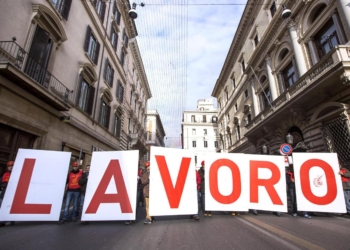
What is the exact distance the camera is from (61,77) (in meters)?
10.2

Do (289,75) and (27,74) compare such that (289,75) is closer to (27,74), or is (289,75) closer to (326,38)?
(326,38)

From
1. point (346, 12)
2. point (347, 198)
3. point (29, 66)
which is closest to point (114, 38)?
point (29, 66)

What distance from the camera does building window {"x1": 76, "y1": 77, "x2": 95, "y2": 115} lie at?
40.7ft

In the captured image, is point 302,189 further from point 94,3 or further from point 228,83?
point 228,83

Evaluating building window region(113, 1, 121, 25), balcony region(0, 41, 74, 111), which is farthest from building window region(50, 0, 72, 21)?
building window region(113, 1, 121, 25)

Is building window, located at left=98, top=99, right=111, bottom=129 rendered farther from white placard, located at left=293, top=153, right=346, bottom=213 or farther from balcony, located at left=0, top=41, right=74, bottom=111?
white placard, located at left=293, top=153, right=346, bottom=213

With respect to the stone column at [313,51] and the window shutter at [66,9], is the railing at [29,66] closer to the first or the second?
the window shutter at [66,9]

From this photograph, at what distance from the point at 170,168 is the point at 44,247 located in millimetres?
3268

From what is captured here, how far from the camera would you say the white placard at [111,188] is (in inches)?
198

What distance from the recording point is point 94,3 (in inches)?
570

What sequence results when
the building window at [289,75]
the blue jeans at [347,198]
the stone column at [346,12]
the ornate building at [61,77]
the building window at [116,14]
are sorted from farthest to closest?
the building window at [116,14], the building window at [289,75], the stone column at [346,12], the ornate building at [61,77], the blue jeans at [347,198]

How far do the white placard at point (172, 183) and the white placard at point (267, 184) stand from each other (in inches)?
77.9

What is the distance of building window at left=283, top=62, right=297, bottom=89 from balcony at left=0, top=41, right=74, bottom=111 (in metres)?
14.8

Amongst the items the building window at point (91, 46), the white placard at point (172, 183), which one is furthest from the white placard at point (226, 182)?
the building window at point (91, 46)
